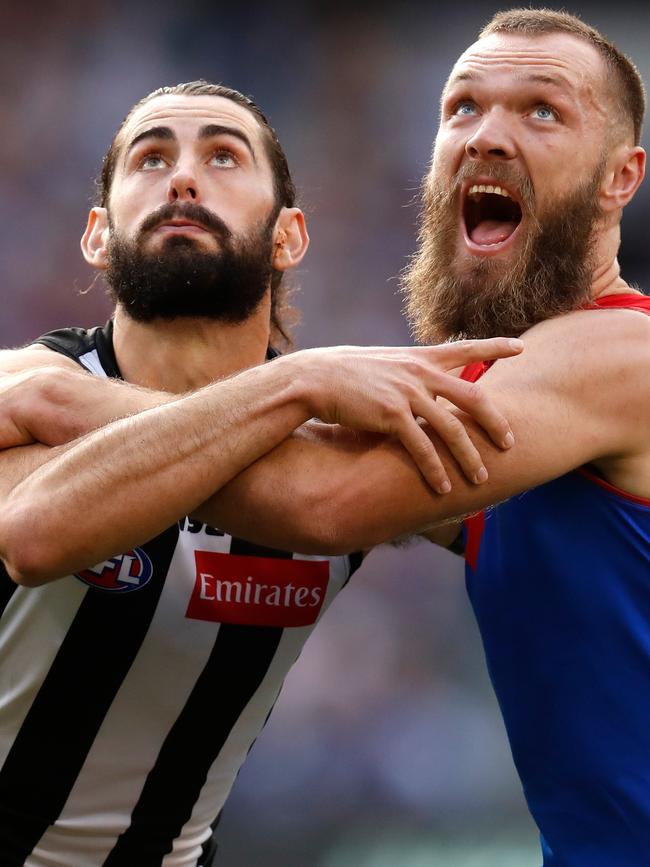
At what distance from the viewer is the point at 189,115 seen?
152 inches

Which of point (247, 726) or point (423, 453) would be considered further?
point (247, 726)

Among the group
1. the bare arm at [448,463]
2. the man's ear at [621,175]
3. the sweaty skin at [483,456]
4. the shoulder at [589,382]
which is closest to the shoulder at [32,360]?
the sweaty skin at [483,456]

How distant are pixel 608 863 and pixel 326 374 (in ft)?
4.27

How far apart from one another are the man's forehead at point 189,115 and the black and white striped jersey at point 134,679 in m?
1.34

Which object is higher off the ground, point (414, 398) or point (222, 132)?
point (222, 132)

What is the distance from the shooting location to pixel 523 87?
3221 mm

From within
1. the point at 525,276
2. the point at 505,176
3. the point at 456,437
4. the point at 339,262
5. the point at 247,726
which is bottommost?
the point at 339,262

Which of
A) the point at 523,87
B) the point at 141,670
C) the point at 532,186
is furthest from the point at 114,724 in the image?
the point at 523,87

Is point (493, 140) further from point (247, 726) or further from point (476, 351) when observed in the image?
point (247, 726)

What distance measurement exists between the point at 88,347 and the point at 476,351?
148 centimetres

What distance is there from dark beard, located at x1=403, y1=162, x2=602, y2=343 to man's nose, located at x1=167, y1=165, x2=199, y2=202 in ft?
2.59

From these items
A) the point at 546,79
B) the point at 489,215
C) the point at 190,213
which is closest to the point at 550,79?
the point at 546,79

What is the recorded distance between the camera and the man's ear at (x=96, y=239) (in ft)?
13.2

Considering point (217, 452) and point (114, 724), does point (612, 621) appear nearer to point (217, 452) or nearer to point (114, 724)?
point (217, 452)
